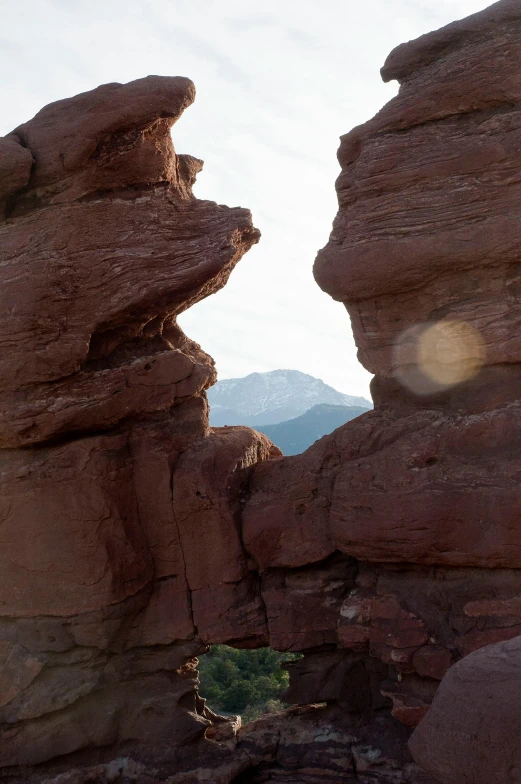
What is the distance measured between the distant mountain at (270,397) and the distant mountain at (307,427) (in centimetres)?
1933

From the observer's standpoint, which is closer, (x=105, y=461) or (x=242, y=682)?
(x=105, y=461)

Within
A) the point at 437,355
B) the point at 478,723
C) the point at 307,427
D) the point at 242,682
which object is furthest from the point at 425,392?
the point at 307,427

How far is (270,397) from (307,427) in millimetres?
36262

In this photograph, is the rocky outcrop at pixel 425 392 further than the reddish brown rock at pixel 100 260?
No

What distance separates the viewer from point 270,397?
101m

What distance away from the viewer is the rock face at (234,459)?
37.1 feet

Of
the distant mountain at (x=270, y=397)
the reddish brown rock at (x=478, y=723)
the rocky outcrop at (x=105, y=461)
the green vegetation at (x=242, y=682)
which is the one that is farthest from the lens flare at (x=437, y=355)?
the distant mountain at (x=270, y=397)

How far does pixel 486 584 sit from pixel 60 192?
26.8ft

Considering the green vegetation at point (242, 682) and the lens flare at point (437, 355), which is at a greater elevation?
the lens flare at point (437, 355)

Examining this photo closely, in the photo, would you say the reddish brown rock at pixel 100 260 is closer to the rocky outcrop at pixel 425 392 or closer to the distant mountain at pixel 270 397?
the rocky outcrop at pixel 425 392

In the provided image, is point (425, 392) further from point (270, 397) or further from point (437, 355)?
point (270, 397)

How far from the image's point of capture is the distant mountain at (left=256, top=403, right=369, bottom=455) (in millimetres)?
62594

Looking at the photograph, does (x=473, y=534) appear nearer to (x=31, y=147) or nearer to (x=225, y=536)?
(x=225, y=536)

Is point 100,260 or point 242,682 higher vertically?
point 100,260
